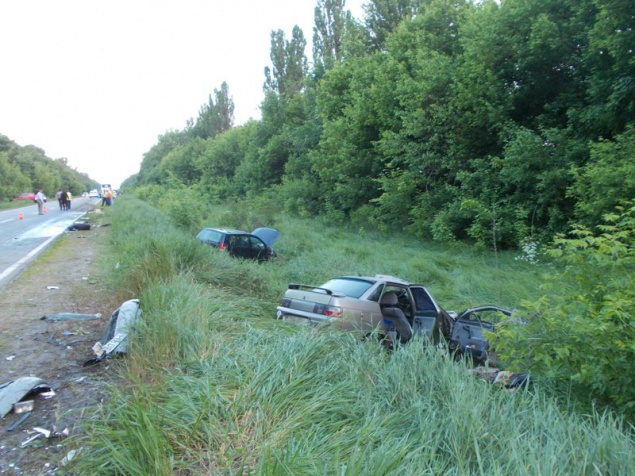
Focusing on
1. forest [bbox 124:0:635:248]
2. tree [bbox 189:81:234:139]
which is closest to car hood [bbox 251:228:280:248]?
forest [bbox 124:0:635:248]

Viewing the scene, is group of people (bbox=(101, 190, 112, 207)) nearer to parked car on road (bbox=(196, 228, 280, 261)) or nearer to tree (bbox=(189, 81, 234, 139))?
tree (bbox=(189, 81, 234, 139))

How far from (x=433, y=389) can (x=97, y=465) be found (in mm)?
2347

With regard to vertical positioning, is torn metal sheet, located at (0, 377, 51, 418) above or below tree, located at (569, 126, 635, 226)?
below

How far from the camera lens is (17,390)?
4.42 metres

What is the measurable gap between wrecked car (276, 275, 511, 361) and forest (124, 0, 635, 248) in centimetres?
284

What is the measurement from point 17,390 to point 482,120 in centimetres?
1583

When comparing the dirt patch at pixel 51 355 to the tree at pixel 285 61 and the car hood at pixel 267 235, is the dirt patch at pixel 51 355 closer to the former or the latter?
the car hood at pixel 267 235

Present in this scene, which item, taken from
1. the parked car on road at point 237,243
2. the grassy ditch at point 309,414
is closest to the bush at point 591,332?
the grassy ditch at point 309,414

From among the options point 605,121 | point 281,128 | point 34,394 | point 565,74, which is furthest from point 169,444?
point 281,128

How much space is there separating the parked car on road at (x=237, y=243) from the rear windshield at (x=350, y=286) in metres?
6.10

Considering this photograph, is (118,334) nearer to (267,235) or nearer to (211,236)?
(211,236)

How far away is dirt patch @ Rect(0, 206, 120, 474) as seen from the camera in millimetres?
3657

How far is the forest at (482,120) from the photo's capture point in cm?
1253

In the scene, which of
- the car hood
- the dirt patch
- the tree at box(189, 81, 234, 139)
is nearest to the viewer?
the dirt patch
